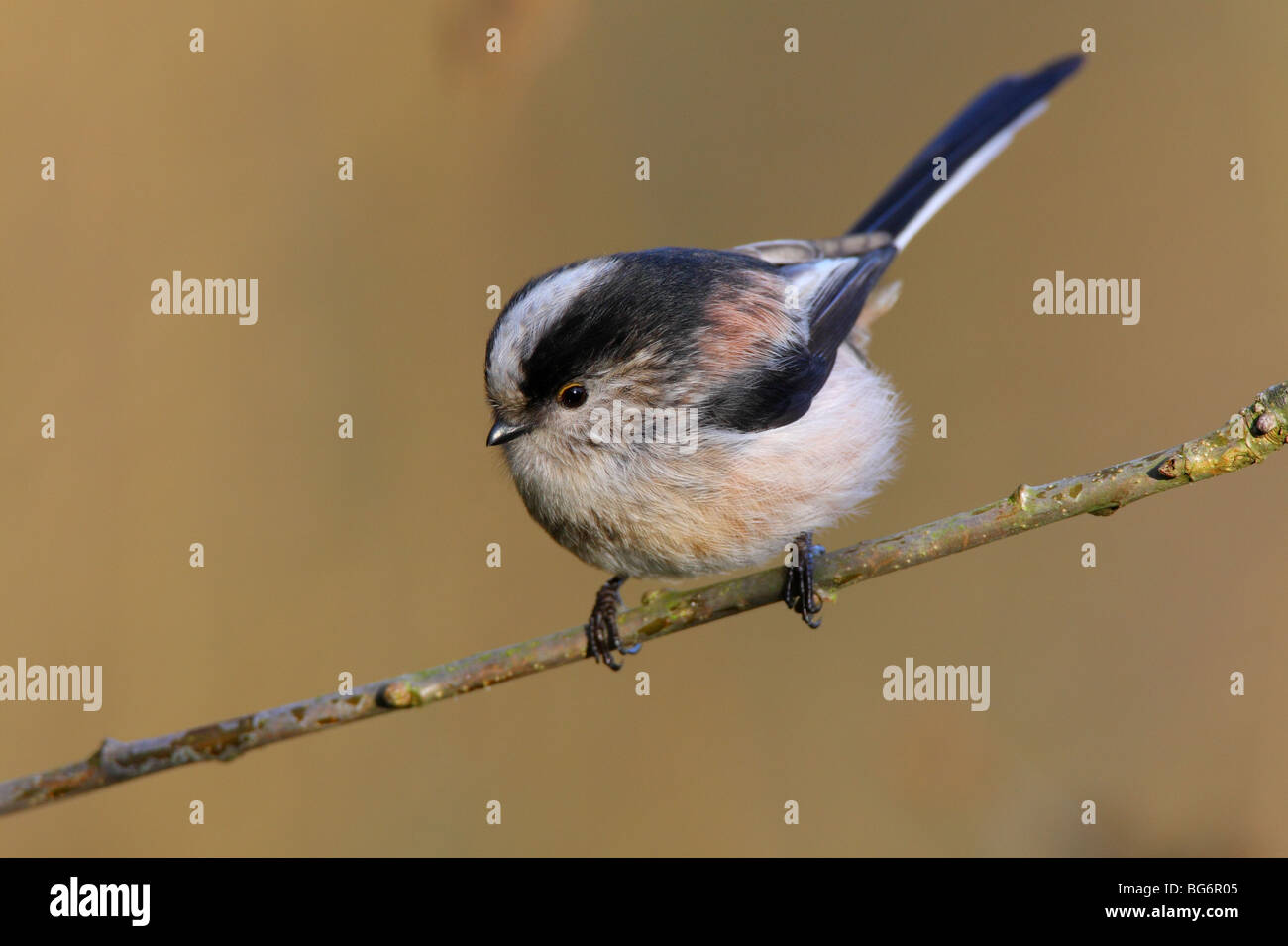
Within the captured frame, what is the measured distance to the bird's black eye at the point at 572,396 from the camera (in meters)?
2.68

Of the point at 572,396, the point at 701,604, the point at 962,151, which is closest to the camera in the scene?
the point at 701,604

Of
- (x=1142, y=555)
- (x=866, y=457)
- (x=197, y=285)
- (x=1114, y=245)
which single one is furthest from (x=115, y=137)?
(x=1142, y=555)

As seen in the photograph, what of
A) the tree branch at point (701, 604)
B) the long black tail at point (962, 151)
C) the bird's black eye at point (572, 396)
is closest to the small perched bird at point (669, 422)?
the bird's black eye at point (572, 396)

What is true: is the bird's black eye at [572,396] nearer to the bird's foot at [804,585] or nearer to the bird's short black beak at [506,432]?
the bird's short black beak at [506,432]

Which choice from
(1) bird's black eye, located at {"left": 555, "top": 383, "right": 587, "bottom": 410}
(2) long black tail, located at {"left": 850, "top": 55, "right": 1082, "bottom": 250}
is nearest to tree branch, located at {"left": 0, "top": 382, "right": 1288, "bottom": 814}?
(1) bird's black eye, located at {"left": 555, "top": 383, "right": 587, "bottom": 410}

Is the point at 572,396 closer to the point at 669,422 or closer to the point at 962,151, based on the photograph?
the point at 669,422

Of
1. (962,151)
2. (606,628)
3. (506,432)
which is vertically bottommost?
(606,628)

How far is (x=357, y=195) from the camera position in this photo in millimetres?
4191

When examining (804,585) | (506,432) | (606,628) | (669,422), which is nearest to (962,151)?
(669,422)

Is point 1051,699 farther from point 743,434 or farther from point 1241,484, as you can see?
point 743,434

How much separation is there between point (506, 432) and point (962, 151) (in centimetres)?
217

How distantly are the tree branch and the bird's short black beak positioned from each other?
0.57 meters

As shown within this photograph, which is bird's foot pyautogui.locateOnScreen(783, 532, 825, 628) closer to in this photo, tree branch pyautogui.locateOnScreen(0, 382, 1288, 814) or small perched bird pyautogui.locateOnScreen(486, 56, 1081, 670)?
small perched bird pyautogui.locateOnScreen(486, 56, 1081, 670)

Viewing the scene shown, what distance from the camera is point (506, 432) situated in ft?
8.95
